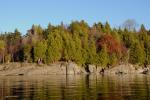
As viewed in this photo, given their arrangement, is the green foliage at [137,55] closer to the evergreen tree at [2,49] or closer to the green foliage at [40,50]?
the green foliage at [40,50]

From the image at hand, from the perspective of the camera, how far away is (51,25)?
7864 inches

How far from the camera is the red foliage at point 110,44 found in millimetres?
187212

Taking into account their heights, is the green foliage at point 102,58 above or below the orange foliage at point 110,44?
below

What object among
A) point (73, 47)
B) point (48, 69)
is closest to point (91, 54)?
point (73, 47)

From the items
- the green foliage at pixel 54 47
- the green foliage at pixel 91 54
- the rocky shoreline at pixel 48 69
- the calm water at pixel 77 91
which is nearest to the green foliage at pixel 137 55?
the rocky shoreline at pixel 48 69

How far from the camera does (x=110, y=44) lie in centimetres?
18875

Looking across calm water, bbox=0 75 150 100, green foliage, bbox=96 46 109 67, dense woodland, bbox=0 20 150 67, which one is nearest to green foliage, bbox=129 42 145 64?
dense woodland, bbox=0 20 150 67

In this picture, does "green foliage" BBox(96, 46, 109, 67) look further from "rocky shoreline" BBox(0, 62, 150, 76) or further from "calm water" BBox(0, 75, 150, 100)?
"calm water" BBox(0, 75, 150, 100)

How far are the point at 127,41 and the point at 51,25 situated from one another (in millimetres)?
36406

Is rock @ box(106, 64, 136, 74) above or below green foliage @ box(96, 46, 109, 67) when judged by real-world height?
below

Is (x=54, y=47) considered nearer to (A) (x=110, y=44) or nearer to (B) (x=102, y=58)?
(B) (x=102, y=58)

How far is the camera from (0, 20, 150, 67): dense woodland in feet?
563

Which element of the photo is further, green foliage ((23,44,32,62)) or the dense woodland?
the dense woodland

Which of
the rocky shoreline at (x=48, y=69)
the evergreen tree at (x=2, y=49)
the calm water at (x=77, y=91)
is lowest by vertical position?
the calm water at (x=77, y=91)
